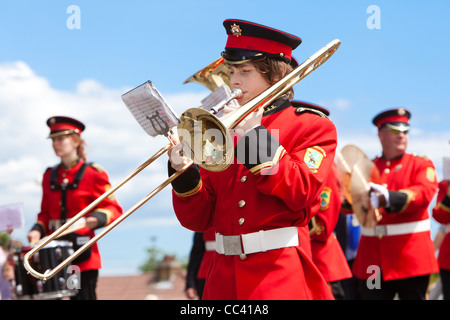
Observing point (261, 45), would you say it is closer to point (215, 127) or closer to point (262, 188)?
point (215, 127)

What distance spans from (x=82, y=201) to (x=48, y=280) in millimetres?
915

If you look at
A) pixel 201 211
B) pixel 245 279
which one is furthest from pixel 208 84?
pixel 245 279

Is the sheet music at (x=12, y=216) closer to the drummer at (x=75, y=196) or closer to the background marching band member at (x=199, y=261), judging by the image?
the drummer at (x=75, y=196)

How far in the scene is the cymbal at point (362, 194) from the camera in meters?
6.66

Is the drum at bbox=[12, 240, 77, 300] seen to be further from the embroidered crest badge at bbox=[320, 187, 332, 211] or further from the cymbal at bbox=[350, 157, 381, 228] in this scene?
the cymbal at bbox=[350, 157, 381, 228]

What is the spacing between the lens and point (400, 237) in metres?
6.95

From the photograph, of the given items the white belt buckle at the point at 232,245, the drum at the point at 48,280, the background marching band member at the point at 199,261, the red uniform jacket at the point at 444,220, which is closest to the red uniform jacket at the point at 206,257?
the background marching band member at the point at 199,261

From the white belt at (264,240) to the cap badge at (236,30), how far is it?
3.60 ft

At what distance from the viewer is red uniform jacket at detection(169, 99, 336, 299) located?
3.44m

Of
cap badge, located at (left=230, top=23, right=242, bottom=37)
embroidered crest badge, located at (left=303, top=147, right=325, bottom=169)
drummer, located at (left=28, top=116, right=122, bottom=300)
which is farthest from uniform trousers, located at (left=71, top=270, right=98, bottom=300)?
embroidered crest badge, located at (left=303, top=147, right=325, bottom=169)
